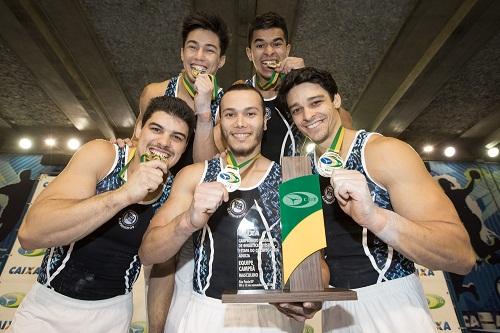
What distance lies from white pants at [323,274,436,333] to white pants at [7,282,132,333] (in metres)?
1.53

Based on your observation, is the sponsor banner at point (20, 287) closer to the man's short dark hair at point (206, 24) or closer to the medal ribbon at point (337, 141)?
the man's short dark hair at point (206, 24)

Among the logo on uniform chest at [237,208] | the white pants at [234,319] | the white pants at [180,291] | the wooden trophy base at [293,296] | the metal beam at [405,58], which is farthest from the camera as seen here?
the metal beam at [405,58]

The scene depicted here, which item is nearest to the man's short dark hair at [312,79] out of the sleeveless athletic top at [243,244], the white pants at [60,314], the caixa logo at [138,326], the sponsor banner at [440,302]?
the sleeveless athletic top at [243,244]

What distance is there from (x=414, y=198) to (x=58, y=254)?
2.27 metres

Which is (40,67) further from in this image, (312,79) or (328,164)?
(328,164)

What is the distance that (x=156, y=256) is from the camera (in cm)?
184

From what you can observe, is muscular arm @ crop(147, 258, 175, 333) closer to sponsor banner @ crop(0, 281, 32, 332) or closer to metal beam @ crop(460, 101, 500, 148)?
sponsor banner @ crop(0, 281, 32, 332)

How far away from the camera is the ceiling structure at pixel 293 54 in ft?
14.1

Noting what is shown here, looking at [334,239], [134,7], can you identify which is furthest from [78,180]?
[134,7]

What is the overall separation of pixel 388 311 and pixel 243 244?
2.84 feet

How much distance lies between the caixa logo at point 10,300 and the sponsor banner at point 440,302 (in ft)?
19.2

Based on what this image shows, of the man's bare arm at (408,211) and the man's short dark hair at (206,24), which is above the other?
the man's short dark hair at (206,24)

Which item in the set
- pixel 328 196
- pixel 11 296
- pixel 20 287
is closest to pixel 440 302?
pixel 328 196

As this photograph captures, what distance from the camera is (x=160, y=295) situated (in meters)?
2.70
